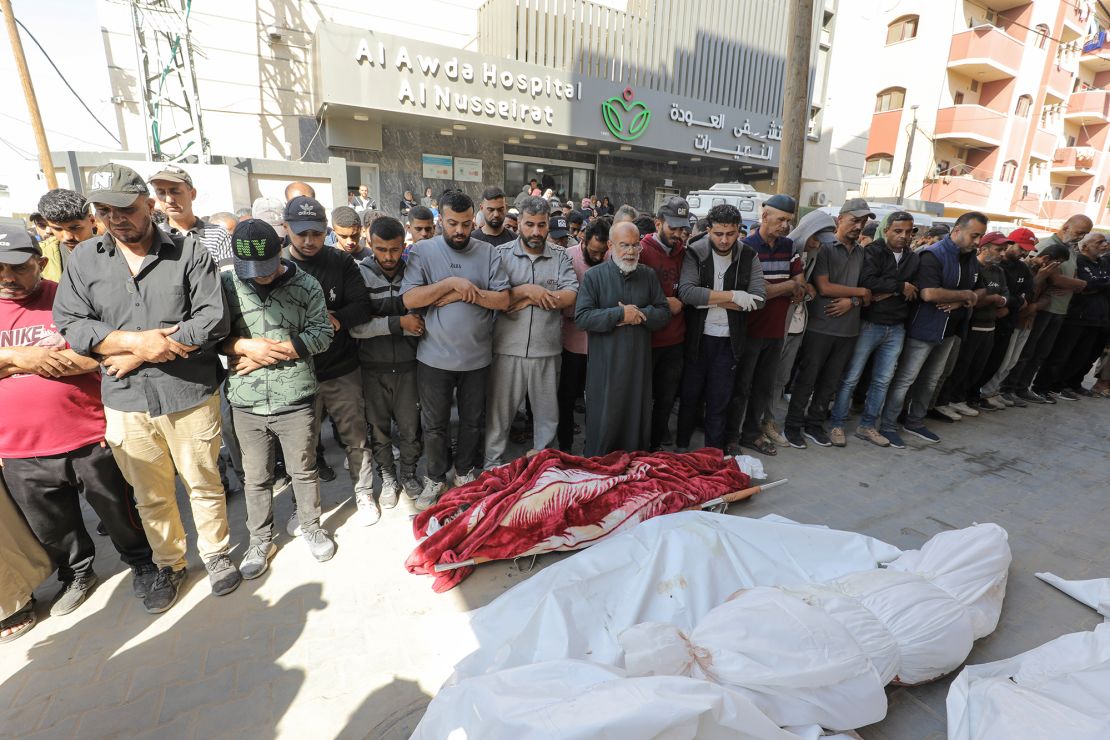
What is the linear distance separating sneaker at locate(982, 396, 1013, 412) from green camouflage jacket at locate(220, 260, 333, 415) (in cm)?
738

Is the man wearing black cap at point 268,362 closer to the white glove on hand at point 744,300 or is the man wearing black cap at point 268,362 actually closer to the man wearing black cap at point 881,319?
the white glove on hand at point 744,300

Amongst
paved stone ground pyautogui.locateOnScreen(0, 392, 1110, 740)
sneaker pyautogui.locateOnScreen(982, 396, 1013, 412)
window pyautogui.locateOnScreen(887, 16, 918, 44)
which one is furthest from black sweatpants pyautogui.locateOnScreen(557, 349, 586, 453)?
window pyautogui.locateOnScreen(887, 16, 918, 44)

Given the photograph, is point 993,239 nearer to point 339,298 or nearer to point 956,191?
point 339,298

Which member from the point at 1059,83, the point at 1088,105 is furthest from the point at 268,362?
the point at 1088,105

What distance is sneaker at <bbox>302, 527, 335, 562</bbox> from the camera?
317 centimetres

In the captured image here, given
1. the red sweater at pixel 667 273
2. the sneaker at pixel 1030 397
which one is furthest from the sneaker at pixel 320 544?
the sneaker at pixel 1030 397

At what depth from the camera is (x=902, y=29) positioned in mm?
23328

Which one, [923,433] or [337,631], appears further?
[923,433]

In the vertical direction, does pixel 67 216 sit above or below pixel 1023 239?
above

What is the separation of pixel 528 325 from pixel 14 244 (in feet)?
8.90

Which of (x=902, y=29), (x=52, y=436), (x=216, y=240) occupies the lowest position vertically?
(x=52, y=436)

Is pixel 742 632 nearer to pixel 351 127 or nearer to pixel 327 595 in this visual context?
pixel 327 595

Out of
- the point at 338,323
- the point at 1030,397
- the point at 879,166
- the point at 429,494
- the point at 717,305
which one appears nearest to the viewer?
the point at 338,323

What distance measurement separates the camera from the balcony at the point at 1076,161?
29250 mm
